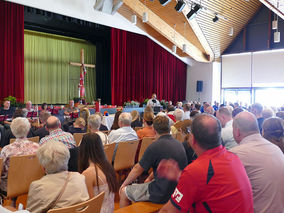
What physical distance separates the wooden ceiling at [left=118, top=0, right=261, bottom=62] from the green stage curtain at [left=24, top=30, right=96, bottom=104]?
448 cm

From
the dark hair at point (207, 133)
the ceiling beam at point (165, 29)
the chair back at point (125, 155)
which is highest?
the ceiling beam at point (165, 29)

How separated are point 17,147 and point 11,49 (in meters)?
8.66

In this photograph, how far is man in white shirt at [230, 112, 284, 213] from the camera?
1922 mm

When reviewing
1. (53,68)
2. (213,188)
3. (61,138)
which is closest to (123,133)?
(61,138)

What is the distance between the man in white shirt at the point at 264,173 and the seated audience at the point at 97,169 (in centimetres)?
111

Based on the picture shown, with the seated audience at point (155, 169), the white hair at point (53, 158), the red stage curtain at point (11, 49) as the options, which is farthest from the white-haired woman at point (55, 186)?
the red stage curtain at point (11, 49)

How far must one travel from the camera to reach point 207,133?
1601 millimetres

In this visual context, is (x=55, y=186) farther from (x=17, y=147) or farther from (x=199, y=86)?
(x=199, y=86)

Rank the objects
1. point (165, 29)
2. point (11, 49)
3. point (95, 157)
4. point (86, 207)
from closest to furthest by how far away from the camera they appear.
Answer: point (86, 207), point (95, 157), point (11, 49), point (165, 29)

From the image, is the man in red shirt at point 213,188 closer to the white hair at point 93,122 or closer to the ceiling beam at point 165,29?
the white hair at point 93,122

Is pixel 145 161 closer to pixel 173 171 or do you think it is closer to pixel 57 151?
pixel 173 171

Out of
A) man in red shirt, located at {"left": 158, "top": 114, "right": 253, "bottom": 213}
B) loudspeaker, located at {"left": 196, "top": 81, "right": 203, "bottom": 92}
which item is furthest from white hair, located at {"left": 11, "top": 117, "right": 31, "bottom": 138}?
loudspeaker, located at {"left": 196, "top": 81, "right": 203, "bottom": 92}

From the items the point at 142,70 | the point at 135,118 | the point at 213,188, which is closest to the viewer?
the point at 213,188

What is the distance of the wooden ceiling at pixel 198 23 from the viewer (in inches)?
451
